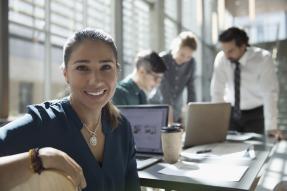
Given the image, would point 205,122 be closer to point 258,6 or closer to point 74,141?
point 74,141

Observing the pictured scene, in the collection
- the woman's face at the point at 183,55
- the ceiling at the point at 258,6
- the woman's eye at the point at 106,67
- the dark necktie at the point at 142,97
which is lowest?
the dark necktie at the point at 142,97

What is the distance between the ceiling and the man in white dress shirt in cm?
324

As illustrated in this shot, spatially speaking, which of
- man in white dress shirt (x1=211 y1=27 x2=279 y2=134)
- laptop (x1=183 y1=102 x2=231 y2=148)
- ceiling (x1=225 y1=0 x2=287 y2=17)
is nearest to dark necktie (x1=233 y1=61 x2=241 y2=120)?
man in white dress shirt (x1=211 y1=27 x2=279 y2=134)

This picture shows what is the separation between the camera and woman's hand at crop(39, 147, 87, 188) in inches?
24.7

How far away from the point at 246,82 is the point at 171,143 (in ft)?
4.74

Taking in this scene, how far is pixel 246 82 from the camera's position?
2631 millimetres

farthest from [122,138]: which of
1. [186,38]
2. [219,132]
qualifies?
Result: [186,38]

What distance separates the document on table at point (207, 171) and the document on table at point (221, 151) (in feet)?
0.52

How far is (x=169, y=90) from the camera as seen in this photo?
120 inches

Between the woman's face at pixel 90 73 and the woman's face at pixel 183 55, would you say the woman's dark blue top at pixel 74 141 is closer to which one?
the woman's face at pixel 90 73

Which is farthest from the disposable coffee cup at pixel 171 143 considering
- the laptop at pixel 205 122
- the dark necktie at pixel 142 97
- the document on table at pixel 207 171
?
the dark necktie at pixel 142 97

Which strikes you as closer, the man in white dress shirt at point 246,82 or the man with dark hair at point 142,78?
the man with dark hair at point 142,78

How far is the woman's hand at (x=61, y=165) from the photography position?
0.63 meters

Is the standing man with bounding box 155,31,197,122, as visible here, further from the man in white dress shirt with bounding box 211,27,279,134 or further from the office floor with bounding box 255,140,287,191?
the office floor with bounding box 255,140,287,191
